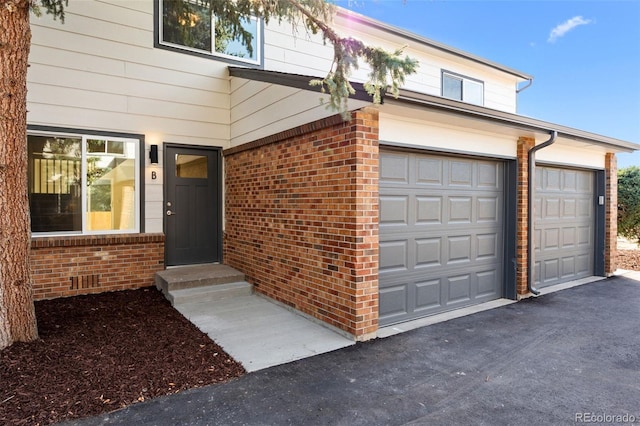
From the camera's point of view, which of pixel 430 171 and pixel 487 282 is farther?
pixel 487 282

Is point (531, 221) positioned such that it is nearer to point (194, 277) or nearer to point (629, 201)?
point (194, 277)

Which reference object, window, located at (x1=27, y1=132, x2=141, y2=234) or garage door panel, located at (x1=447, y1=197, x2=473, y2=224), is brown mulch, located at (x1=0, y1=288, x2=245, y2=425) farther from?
garage door panel, located at (x1=447, y1=197, x2=473, y2=224)

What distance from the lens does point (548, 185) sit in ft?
21.6

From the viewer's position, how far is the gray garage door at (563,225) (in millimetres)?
6465

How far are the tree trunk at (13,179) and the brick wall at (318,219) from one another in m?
2.86

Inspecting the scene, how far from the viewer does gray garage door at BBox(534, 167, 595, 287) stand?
21.2 ft

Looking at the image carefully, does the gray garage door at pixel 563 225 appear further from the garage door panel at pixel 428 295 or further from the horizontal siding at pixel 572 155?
the garage door panel at pixel 428 295

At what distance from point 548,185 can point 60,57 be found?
8282mm

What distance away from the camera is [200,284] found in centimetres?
568

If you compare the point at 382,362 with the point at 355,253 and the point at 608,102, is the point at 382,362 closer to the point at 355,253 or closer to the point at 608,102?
the point at 355,253

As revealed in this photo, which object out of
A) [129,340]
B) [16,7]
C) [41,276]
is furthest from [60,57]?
[129,340]

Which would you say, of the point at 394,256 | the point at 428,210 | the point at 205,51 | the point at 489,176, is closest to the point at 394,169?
the point at 428,210

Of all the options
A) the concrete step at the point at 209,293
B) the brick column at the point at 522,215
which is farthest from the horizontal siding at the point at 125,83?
the brick column at the point at 522,215

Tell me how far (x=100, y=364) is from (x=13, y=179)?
1.97 meters
